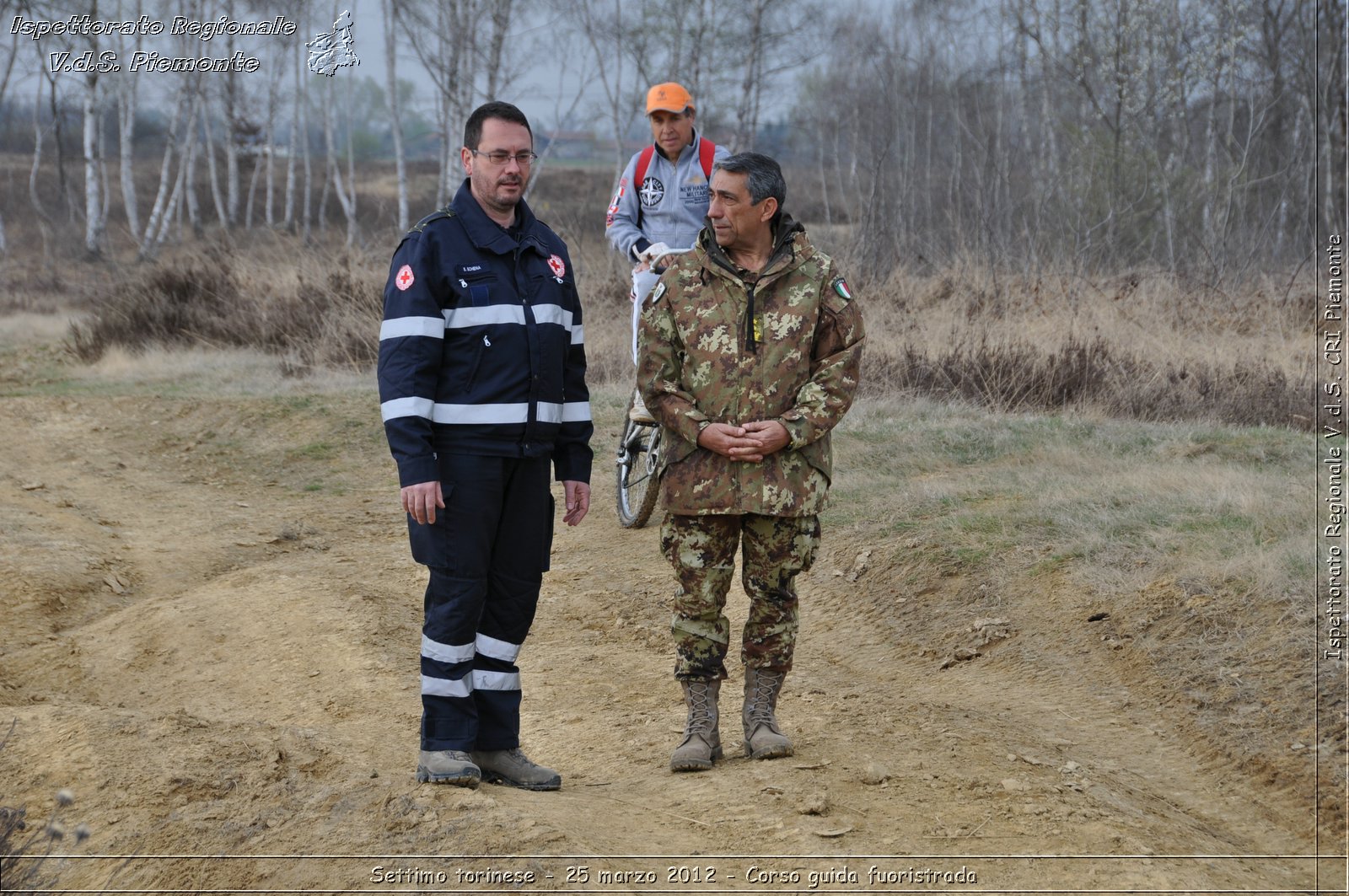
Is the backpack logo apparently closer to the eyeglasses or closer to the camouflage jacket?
the camouflage jacket

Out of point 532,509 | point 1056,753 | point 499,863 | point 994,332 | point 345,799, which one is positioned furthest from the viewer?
point 994,332

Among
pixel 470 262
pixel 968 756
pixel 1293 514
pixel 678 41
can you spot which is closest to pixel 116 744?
pixel 470 262

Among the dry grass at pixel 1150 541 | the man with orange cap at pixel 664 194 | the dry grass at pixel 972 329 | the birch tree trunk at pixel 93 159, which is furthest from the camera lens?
the birch tree trunk at pixel 93 159

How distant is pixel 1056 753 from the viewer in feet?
14.1

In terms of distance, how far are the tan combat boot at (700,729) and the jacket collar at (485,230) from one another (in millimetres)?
1531

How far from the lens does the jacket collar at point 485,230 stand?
12.4ft

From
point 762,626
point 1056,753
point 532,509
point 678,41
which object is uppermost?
point 678,41

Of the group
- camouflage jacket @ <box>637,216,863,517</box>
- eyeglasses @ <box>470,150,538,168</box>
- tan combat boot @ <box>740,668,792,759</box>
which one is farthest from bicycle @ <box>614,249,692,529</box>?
eyeglasses @ <box>470,150,538,168</box>

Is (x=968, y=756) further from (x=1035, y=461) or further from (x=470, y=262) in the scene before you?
(x=1035, y=461)

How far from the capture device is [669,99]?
6.23m

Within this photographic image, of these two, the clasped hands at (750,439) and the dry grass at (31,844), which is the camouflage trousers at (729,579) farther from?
the dry grass at (31,844)

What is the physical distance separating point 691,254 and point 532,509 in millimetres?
990

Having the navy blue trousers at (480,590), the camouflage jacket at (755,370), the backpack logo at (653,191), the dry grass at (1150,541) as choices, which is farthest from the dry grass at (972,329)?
the navy blue trousers at (480,590)

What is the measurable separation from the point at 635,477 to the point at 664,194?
6.55ft
